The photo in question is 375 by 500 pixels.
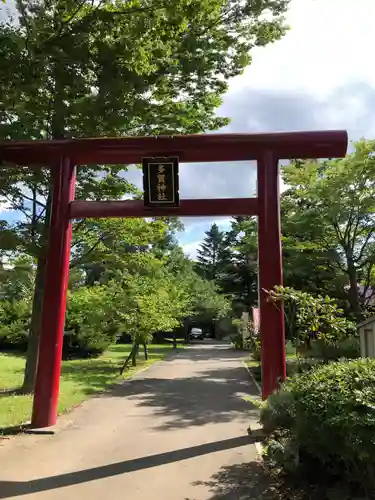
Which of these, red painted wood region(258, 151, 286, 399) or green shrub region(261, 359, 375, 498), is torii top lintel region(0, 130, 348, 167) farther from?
green shrub region(261, 359, 375, 498)

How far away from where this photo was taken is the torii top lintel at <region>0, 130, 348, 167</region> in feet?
26.9

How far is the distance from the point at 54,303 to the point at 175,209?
2714 millimetres

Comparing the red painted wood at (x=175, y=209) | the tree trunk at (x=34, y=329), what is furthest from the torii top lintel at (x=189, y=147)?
the tree trunk at (x=34, y=329)

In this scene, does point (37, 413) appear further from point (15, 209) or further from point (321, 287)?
point (321, 287)

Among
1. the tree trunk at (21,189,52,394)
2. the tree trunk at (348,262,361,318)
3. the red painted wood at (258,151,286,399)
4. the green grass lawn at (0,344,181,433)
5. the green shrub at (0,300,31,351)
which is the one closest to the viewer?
the red painted wood at (258,151,286,399)

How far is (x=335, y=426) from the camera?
411 centimetres

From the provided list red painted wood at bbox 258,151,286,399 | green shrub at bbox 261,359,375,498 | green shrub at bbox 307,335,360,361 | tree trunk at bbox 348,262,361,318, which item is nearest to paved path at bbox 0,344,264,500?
green shrub at bbox 261,359,375,498

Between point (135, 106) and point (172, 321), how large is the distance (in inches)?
582

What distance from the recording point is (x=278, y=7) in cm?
959

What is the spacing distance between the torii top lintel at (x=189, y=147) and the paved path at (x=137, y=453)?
189 inches

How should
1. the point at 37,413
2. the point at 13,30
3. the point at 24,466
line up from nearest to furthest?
the point at 13,30 < the point at 24,466 < the point at 37,413

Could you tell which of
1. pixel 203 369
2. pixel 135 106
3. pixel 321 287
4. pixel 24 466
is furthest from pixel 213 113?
pixel 203 369

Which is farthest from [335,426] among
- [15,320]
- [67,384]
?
[15,320]

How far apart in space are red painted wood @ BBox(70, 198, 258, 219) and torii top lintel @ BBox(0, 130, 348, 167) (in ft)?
2.64
